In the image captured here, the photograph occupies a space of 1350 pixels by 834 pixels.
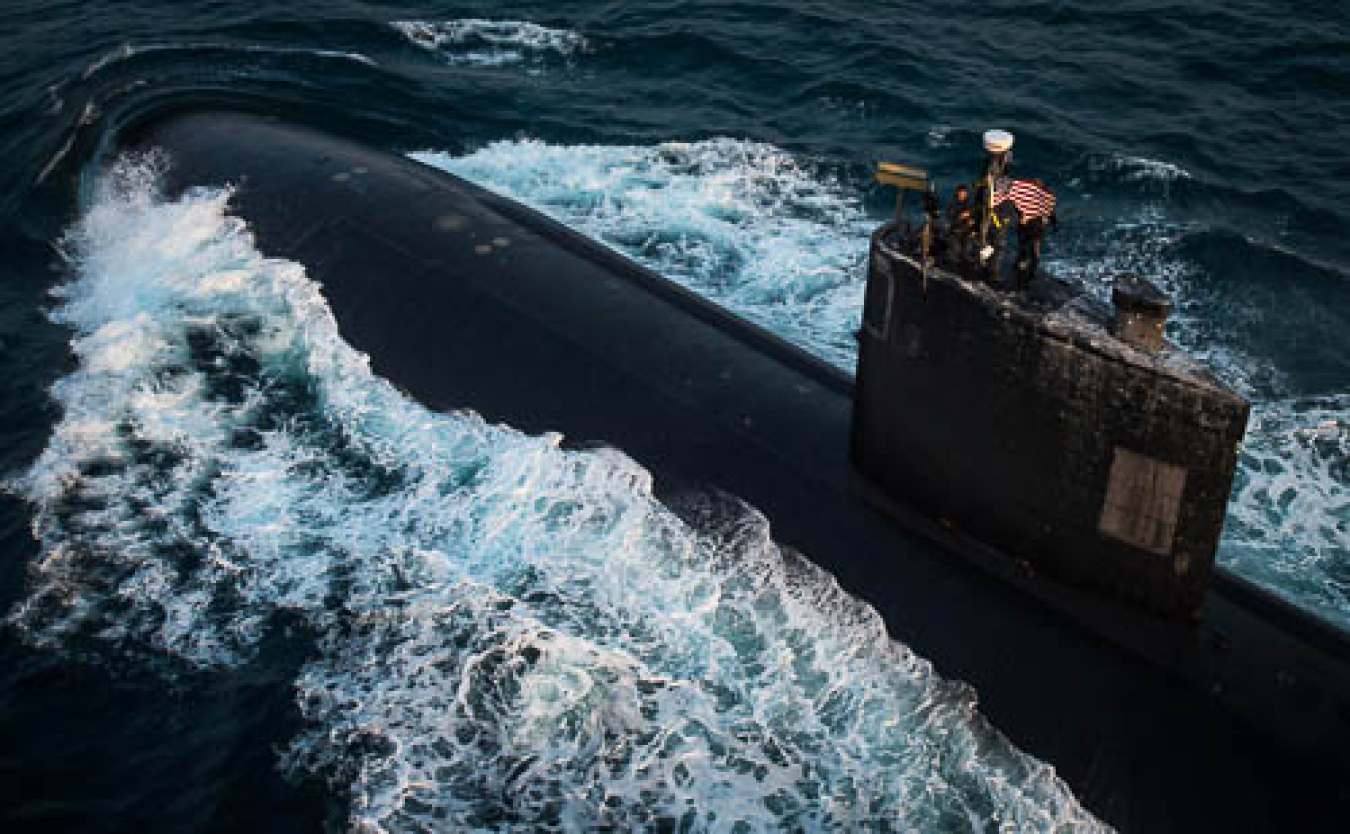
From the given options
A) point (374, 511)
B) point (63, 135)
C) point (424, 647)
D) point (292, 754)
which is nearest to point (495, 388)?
point (374, 511)

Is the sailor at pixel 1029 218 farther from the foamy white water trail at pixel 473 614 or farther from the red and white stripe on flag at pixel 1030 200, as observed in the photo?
the foamy white water trail at pixel 473 614

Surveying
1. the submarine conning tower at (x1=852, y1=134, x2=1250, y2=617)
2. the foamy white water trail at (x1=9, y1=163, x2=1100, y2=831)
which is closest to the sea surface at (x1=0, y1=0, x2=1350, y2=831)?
the foamy white water trail at (x1=9, y1=163, x2=1100, y2=831)

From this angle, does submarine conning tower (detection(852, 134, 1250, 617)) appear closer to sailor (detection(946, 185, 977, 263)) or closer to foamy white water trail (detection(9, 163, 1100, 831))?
sailor (detection(946, 185, 977, 263))

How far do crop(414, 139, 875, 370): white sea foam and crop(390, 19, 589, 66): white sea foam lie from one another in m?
4.79

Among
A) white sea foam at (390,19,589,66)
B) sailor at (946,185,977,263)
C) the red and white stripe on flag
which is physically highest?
the red and white stripe on flag

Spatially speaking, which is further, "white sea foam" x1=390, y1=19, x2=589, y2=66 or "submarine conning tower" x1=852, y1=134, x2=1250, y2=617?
"white sea foam" x1=390, y1=19, x2=589, y2=66

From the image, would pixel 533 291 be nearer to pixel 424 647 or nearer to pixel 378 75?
pixel 424 647

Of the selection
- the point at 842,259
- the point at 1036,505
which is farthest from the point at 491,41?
the point at 1036,505

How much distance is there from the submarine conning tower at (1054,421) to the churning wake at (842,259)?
4.72 m

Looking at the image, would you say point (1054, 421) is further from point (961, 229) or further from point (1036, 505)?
point (961, 229)

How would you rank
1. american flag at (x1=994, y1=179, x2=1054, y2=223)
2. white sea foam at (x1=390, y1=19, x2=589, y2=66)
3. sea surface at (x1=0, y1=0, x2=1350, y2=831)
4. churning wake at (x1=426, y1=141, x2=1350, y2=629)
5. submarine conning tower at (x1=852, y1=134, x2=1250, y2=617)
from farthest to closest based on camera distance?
white sea foam at (x1=390, y1=19, x2=589, y2=66)
churning wake at (x1=426, y1=141, x2=1350, y2=629)
sea surface at (x1=0, y1=0, x2=1350, y2=831)
american flag at (x1=994, y1=179, x2=1054, y2=223)
submarine conning tower at (x1=852, y1=134, x2=1250, y2=617)

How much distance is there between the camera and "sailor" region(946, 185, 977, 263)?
33.7 feet

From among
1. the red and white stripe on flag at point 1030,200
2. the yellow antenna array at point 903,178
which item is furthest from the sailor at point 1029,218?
the yellow antenna array at point 903,178

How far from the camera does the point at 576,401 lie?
49.5ft
